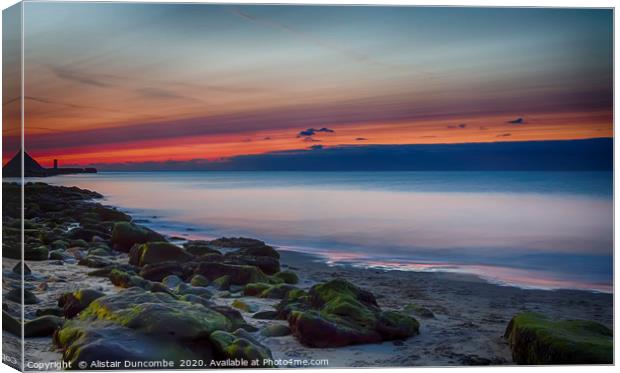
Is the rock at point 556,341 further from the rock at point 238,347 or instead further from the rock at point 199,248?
the rock at point 199,248

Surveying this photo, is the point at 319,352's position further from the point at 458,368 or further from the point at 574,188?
the point at 574,188

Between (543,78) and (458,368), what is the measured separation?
275 centimetres

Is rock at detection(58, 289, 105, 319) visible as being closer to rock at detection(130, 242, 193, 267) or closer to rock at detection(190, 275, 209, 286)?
rock at detection(130, 242, 193, 267)

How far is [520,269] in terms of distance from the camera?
25.9ft

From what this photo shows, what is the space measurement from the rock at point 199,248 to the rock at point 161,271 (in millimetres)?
Answer: 173

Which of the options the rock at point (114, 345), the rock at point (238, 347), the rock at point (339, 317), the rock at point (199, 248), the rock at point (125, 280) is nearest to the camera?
the rock at point (114, 345)

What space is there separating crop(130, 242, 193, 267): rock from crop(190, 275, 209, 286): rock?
0.68 ft

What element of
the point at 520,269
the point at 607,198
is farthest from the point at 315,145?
the point at 607,198

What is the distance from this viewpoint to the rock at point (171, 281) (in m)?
7.76

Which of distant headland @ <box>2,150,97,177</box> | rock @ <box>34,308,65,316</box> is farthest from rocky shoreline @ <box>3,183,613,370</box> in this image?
distant headland @ <box>2,150,97,177</box>

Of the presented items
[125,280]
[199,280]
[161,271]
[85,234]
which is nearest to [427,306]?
[199,280]

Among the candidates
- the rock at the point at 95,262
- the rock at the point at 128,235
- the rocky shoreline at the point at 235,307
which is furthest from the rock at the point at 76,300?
the rock at the point at 128,235

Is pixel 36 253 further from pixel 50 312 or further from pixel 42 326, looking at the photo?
pixel 42 326

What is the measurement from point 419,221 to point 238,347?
1991 millimetres
